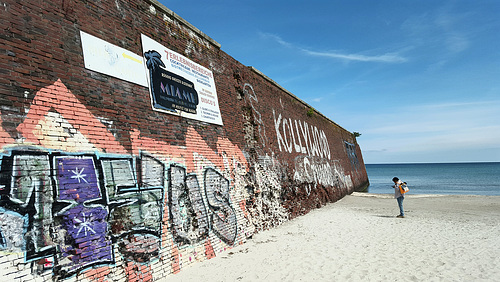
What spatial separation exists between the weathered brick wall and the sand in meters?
0.66

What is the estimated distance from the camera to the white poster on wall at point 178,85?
19.2 feet

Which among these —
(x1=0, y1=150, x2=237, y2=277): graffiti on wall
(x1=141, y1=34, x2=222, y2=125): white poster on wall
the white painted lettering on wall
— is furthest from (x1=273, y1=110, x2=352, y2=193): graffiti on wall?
(x1=0, y1=150, x2=237, y2=277): graffiti on wall

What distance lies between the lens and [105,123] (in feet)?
15.1

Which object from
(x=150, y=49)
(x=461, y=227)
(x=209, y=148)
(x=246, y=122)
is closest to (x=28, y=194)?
(x=150, y=49)

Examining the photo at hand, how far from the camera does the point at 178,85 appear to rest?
651 centimetres

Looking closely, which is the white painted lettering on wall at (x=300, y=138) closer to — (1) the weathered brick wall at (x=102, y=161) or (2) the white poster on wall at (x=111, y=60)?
(1) the weathered brick wall at (x=102, y=161)

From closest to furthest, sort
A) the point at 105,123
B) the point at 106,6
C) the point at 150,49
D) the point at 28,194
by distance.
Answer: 1. the point at 28,194
2. the point at 105,123
3. the point at 106,6
4. the point at 150,49

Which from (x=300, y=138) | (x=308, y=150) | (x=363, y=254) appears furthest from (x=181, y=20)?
(x=308, y=150)

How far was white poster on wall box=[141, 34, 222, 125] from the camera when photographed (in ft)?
19.2

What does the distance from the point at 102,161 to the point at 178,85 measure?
2674 mm

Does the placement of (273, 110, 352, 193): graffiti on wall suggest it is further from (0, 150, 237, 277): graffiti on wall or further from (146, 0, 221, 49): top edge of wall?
(0, 150, 237, 277): graffiti on wall

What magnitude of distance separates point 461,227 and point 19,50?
11.7 m

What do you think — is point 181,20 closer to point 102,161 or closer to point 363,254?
point 102,161

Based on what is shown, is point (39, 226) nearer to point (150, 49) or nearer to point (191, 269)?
point (191, 269)
